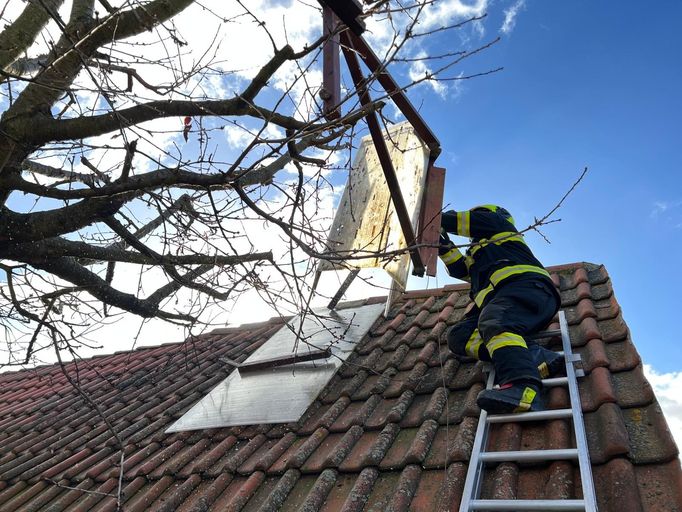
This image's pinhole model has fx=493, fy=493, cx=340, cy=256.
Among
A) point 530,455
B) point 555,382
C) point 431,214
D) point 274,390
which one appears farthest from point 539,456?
point 274,390

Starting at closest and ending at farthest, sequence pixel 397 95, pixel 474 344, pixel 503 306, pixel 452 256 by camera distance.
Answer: pixel 503 306, pixel 474 344, pixel 397 95, pixel 452 256

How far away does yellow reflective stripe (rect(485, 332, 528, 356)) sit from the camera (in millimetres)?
2758

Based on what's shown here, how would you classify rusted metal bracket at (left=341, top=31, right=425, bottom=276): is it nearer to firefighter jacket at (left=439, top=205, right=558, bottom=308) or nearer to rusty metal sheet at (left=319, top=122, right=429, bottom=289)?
rusty metal sheet at (left=319, top=122, right=429, bottom=289)

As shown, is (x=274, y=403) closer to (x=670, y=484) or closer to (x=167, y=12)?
(x=670, y=484)

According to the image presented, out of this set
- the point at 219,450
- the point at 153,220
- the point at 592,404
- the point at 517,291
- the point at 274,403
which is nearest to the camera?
the point at 592,404

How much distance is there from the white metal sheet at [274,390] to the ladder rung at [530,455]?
1337 millimetres

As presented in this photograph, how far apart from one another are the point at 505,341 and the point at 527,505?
102cm

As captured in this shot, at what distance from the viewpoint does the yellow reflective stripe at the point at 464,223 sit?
3.77m

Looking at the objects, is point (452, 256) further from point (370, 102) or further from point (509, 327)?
point (370, 102)

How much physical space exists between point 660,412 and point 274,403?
98.7 inches

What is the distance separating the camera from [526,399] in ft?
8.34

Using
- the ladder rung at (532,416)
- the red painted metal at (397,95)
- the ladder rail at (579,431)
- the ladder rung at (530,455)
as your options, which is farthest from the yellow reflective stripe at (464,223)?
the ladder rung at (530,455)

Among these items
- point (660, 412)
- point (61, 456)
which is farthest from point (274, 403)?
point (660, 412)

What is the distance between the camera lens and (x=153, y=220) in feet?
17.8
